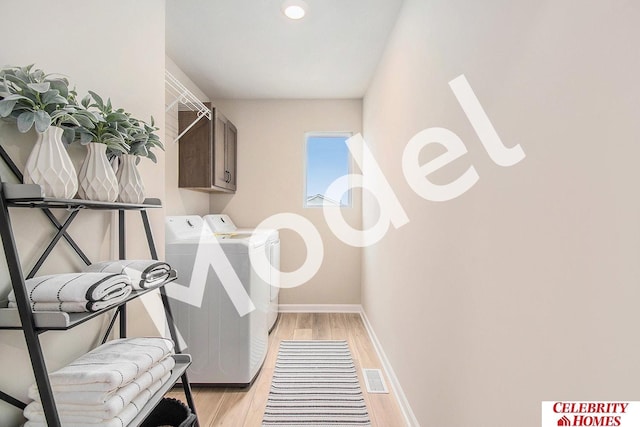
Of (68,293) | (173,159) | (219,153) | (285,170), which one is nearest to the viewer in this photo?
(68,293)

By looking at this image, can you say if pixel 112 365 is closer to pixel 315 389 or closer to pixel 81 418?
pixel 81 418

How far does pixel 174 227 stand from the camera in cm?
247

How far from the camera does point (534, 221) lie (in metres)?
0.77

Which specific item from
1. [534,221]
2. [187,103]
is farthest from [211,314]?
[534,221]

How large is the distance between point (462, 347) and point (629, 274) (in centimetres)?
71

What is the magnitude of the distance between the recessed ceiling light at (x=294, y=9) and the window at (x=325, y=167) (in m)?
1.79

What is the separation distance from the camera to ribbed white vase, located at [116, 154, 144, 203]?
1270 mm

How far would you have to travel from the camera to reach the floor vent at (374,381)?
215 cm

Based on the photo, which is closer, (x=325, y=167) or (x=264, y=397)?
(x=264, y=397)

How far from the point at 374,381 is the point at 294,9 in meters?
2.50

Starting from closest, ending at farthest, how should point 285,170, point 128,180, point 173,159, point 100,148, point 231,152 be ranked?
1. point 100,148
2. point 128,180
3. point 173,159
4. point 231,152
5. point 285,170

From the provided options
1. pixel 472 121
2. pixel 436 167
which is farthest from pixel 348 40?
pixel 472 121

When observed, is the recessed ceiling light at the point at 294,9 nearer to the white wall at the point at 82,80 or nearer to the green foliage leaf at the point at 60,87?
the white wall at the point at 82,80

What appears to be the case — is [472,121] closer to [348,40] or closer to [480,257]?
[480,257]
